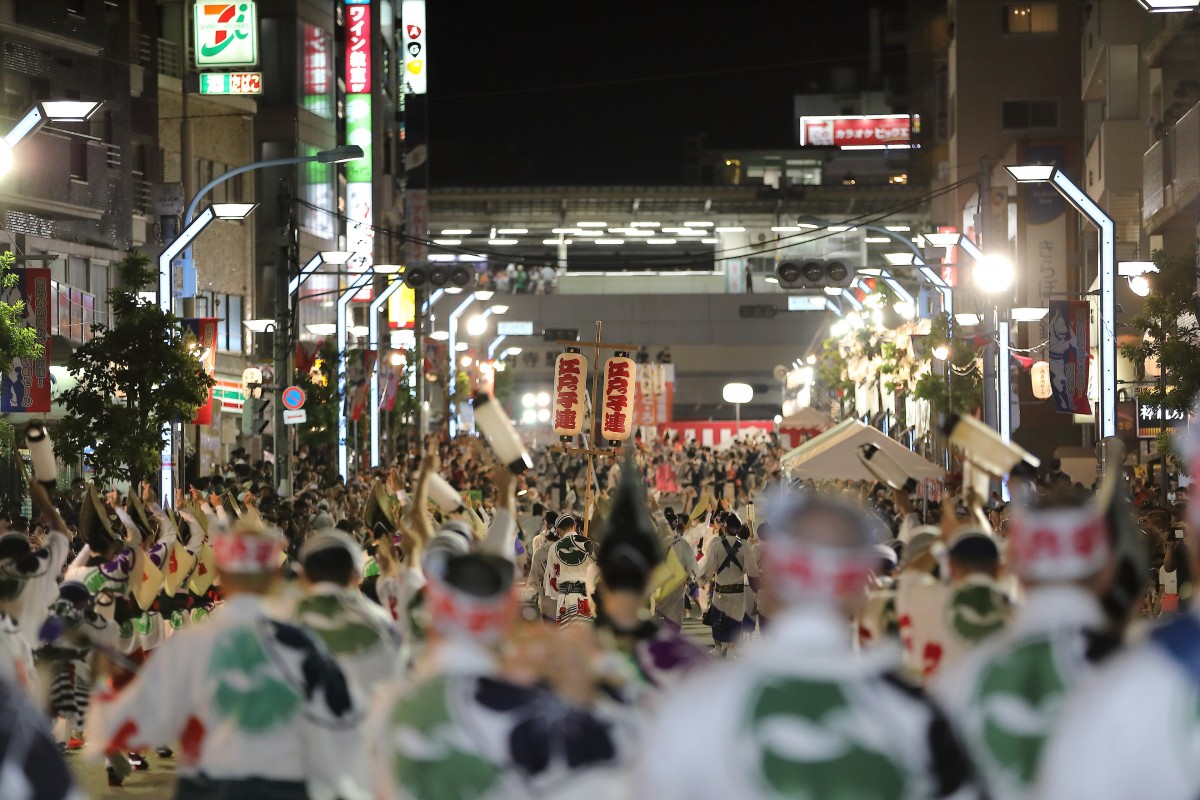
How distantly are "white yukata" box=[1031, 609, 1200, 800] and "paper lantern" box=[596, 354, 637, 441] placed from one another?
26.8 meters

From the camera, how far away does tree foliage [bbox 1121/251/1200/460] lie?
21203mm

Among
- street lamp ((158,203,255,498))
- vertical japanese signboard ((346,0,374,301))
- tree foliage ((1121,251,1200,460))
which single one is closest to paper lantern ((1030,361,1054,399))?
tree foliage ((1121,251,1200,460))

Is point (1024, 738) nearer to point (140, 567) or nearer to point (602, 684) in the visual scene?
point (602, 684)

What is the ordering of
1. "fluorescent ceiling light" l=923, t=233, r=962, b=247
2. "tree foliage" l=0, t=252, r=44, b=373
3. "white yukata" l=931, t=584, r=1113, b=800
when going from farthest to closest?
"fluorescent ceiling light" l=923, t=233, r=962, b=247, "tree foliage" l=0, t=252, r=44, b=373, "white yukata" l=931, t=584, r=1113, b=800

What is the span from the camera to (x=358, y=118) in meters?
63.7

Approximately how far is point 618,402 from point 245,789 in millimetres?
25216

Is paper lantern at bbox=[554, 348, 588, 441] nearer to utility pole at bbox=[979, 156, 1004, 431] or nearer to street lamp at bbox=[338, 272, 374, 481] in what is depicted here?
utility pole at bbox=[979, 156, 1004, 431]

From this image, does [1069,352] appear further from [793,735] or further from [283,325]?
[793,735]

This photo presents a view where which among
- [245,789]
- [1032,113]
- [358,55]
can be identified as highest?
[358,55]

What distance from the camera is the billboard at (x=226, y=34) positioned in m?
43.3

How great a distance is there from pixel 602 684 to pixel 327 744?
1.47m

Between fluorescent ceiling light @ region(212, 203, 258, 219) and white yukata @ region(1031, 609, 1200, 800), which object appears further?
fluorescent ceiling light @ region(212, 203, 258, 219)

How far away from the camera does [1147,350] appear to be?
21891 millimetres

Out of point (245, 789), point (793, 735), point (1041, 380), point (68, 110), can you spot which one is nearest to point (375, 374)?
point (1041, 380)
